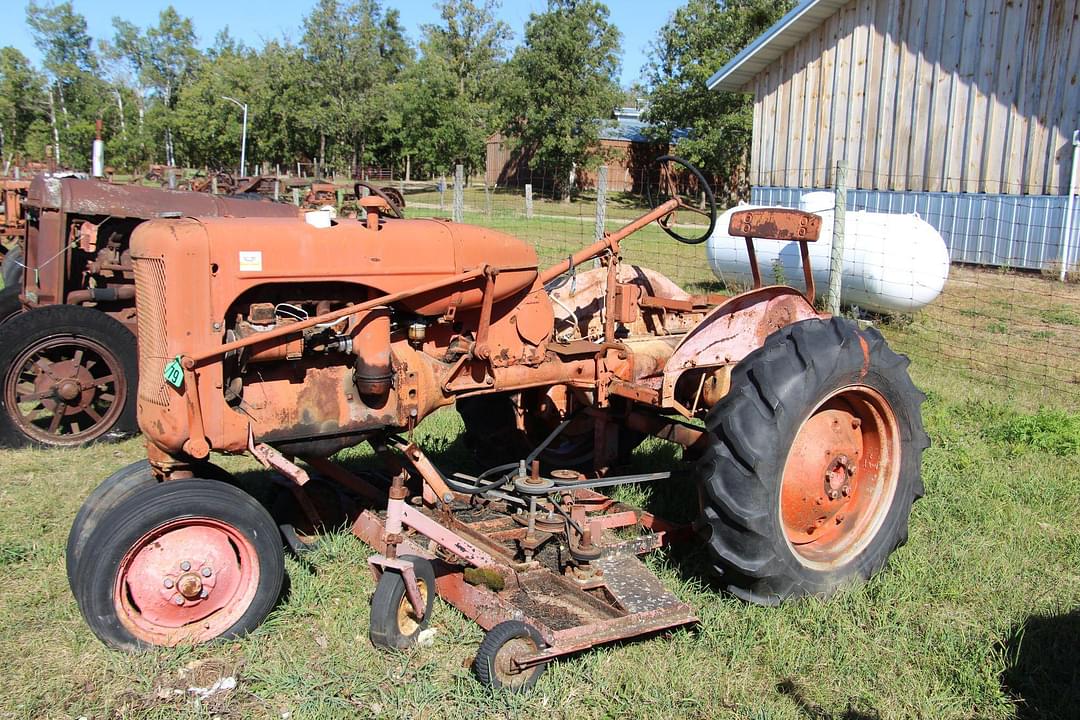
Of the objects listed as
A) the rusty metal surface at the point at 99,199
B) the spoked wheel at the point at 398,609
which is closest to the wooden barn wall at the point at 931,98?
the rusty metal surface at the point at 99,199

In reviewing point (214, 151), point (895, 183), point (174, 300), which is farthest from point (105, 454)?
point (214, 151)

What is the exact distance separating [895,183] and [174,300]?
14.2 m

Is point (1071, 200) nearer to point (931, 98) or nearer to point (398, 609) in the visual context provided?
point (931, 98)

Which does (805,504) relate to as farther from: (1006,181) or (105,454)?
(1006,181)

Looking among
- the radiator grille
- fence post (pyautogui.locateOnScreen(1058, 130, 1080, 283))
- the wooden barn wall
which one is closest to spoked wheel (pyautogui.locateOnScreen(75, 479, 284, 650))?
the radiator grille

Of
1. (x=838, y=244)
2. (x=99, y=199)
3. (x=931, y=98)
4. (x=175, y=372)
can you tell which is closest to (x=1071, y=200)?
(x=931, y=98)

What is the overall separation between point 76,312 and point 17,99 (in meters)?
56.1

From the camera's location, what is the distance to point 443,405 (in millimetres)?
3615

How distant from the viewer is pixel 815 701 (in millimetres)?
2998

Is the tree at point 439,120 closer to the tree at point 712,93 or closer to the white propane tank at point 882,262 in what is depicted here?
the tree at point 712,93

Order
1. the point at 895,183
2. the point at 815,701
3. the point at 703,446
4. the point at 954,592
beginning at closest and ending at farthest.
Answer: the point at 815,701 < the point at 954,592 < the point at 703,446 < the point at 895,183

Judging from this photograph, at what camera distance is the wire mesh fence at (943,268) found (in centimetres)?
798

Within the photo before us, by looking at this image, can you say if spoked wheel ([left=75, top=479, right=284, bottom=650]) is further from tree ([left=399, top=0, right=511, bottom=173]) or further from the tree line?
tree ([left=399, top=0, right=511, bottom=173])

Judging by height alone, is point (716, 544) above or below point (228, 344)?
below
